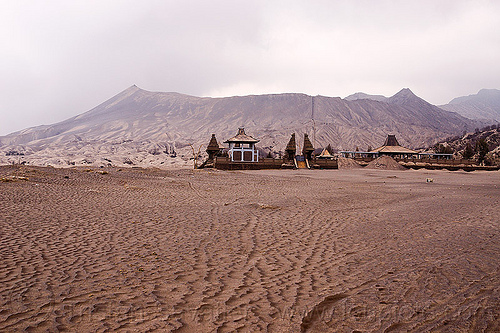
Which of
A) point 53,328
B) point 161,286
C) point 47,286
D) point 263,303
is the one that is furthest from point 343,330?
point 47,286

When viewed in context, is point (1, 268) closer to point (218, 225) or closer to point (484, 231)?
point (218, 225)

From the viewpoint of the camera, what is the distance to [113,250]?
20.9 ft

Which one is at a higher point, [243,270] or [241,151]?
[241,151]

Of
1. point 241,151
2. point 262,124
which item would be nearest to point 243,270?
point 241,151

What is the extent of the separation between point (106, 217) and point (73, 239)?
2367mm

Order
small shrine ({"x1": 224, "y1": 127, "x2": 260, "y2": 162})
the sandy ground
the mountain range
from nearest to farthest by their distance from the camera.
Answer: the sandy ground → small shrine ({"x1": 224, "y1": 127, "x2": 260, "y2": 162}) → the mountain range

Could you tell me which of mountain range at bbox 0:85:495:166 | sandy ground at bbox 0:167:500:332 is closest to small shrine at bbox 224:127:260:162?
sandy ground at bbox 0:167:500:332

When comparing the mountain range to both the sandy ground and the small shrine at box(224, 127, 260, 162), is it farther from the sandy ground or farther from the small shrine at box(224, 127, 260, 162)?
the sandy ground

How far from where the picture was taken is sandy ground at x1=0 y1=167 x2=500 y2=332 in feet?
12.3

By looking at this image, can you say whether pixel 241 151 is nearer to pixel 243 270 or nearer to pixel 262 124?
pixel 243 270

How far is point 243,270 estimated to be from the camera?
5469mm

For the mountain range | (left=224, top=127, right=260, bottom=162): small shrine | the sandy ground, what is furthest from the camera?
the mountain range

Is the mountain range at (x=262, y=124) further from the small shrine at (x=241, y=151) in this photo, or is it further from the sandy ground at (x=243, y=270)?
the sandy ground at (x=243, y=270)

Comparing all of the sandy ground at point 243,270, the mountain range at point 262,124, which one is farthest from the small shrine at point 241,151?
the mountain range at point 262,124
